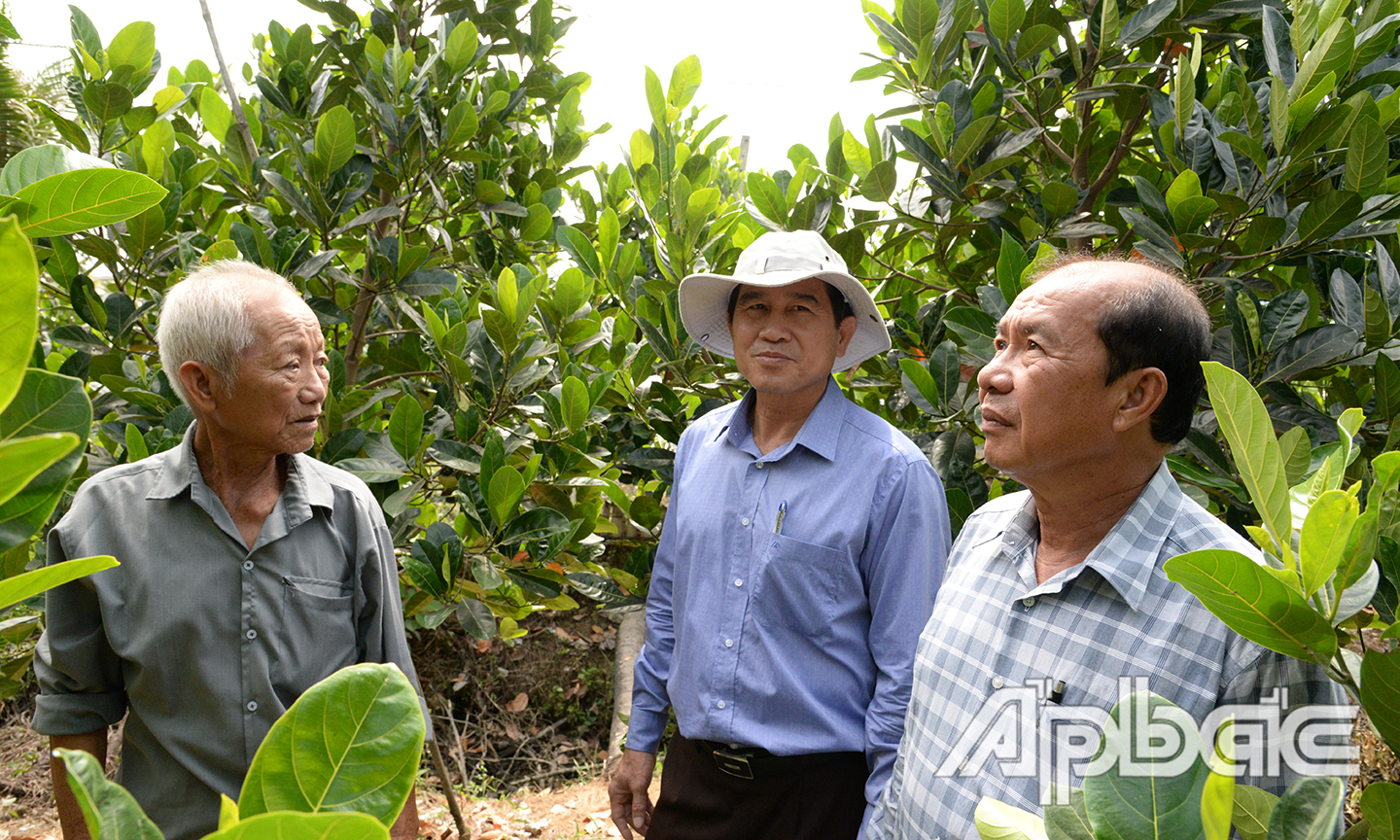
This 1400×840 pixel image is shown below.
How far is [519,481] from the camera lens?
237 centimetres

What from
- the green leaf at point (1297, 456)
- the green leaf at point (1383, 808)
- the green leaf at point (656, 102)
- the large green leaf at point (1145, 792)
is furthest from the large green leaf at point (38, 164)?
the green leaf at point (656, 102)

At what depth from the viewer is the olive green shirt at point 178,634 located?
1759 mm

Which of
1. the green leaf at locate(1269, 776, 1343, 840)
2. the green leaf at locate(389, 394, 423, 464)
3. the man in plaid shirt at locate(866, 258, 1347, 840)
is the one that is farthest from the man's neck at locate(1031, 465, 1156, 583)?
the green leaf at locate(389, 394, 423, 464)

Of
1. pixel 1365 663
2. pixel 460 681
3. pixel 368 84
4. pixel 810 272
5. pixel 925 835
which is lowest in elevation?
pixel 460 681

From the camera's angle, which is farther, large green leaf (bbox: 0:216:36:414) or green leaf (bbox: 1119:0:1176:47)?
green leaf (bbox: 1119:0:1176:47)

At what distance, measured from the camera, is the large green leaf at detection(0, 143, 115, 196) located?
61cm

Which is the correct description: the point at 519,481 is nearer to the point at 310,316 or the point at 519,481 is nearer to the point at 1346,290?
the point at 310,316

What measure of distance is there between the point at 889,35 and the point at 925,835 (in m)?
2.01

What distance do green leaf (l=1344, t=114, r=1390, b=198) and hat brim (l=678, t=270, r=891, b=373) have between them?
103 centimetres

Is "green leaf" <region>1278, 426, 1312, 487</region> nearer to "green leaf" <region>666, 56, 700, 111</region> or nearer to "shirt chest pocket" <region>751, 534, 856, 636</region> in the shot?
"shirt chest pocket" <region>751, 534, 856, 636</region>

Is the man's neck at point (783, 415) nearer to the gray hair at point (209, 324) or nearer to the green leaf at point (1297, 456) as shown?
the gray hair at point (209, 324)

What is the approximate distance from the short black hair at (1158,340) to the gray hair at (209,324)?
1.59 m

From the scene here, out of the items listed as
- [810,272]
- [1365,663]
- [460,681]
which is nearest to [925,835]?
[1365,663]

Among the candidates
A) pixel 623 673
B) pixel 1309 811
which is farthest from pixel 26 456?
pixel 623 673
